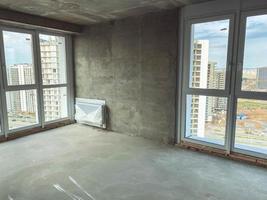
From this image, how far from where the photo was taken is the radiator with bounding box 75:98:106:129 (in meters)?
4.59

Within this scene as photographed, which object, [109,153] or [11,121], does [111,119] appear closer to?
[109,153]

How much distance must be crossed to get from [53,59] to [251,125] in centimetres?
432

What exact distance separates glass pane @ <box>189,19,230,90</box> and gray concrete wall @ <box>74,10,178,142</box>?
335 mm

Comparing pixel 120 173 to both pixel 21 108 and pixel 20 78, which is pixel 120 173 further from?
pixel 20 78

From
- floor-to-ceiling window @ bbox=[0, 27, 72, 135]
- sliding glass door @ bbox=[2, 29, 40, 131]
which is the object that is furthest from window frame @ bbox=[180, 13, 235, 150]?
sliding glass door @ bbox=[2, 29, 40, 131]

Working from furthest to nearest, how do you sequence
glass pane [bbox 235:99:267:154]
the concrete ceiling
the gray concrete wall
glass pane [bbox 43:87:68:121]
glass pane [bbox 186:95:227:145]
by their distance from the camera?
glass pane [bbox 43:87:68:121]
the gray concrete wall
glass pane [bbox 186:95:227:145]
the concrete ceiling
glass pane [bbox 235:99:267:154]

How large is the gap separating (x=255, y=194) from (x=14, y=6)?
4.35 m

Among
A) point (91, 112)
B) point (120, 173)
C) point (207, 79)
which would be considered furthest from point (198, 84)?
point (91, 112)

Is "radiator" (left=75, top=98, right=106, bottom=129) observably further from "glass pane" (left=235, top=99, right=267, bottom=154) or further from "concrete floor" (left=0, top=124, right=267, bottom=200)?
"glass pane" (left=235, top=99, right=267, bottom=154)

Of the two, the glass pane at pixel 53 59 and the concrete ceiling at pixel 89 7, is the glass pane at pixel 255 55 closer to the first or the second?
the concrete ceiling at pixel 89 7

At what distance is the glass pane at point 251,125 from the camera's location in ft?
9.59

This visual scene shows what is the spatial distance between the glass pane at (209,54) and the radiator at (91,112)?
83.5 inches

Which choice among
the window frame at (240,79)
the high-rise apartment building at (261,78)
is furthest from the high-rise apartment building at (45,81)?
the high-rise apartment building at (261,78)

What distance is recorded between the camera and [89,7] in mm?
3312
